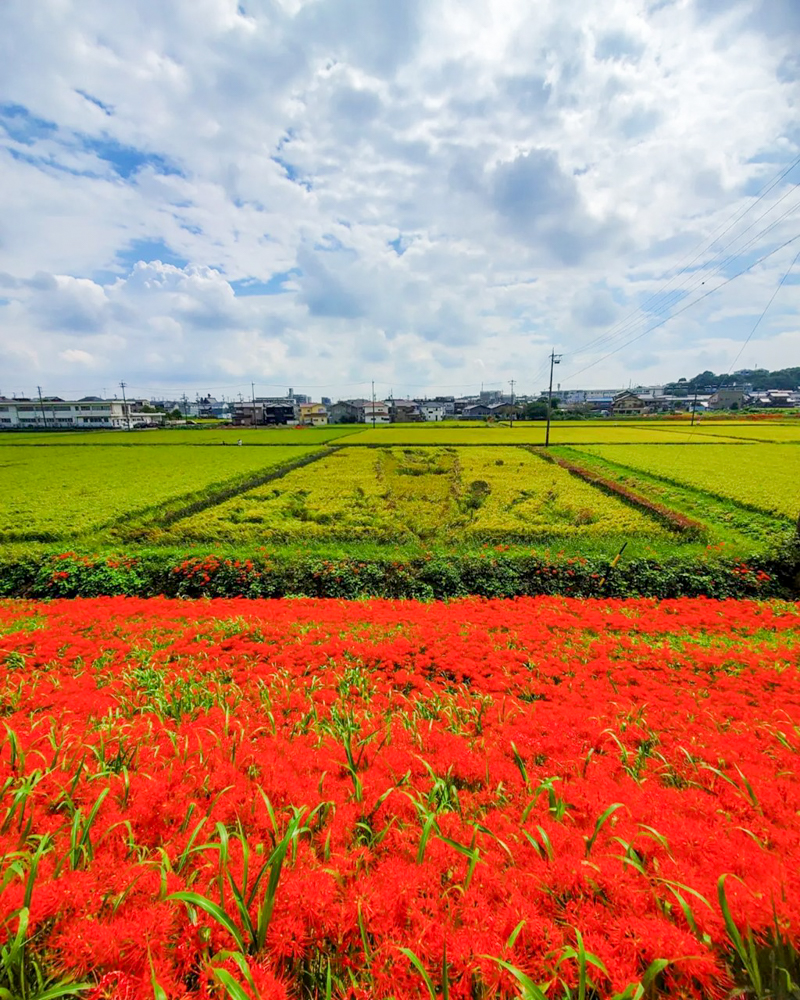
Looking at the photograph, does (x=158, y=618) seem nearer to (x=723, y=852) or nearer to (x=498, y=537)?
(x=723, y=852)

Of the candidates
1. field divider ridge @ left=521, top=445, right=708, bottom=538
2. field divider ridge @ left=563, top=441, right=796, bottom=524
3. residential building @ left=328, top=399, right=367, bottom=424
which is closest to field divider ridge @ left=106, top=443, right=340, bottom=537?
field divider ridge @ left=521, top=445, right=708, bottom=538

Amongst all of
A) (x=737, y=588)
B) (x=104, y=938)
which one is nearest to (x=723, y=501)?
(x=737, y=588)

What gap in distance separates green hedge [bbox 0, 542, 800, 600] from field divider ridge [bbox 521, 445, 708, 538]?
2.74 metres

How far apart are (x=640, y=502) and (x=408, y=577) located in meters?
11.5

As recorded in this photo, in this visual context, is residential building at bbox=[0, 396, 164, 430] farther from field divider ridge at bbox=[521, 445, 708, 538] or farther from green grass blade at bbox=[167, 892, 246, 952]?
green grass blade at bbox=[167, 892, 246, 952]

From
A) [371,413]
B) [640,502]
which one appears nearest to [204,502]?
[640,502]

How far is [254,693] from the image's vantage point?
430cm

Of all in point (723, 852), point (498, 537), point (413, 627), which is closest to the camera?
point (723, 852)

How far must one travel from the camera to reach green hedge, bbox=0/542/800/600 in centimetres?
952

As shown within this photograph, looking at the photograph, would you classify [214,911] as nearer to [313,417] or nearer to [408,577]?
[408,577]

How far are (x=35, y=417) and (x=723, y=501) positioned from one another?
104m

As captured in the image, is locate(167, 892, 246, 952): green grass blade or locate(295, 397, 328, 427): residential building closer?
locate(167, 892, 246, 952): green grass blade

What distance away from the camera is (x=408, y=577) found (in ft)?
31.9

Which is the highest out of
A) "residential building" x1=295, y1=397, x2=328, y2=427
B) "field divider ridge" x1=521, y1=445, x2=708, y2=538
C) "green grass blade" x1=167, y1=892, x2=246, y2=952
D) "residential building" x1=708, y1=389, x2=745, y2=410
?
"residential building" x1=708, y1=389, x2=745, y2=410
